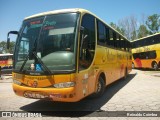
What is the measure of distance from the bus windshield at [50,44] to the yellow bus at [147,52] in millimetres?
18508

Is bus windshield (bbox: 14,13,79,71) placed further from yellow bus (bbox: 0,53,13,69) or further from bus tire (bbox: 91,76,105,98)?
yellow bus (bbox: 0,53,13,69)

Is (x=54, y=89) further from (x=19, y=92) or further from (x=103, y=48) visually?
(x=103, y=48)

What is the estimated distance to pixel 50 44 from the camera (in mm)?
6625

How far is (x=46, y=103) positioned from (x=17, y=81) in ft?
5.41

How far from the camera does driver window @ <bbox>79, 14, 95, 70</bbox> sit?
671 centimetres

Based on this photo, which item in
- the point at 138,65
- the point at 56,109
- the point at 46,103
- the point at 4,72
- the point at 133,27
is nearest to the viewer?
the point at 56,109

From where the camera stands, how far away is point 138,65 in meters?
28.4

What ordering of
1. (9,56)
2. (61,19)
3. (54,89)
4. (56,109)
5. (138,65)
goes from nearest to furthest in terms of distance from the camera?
(54,89) → (61,19) → (56,109) → (138,65) → (9,56)

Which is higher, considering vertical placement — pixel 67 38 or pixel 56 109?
pixel 67 38

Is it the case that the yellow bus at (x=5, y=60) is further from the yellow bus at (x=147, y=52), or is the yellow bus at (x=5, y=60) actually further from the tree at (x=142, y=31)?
the tree at (x=142, y=31)

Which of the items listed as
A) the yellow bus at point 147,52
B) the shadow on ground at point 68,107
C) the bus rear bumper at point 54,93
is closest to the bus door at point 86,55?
the bus rear bumper at point 54,93

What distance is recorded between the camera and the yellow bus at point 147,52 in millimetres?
23719

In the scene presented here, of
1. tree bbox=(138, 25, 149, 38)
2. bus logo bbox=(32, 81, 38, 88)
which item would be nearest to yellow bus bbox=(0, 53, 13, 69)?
tree bbox=(138, 25, 149, 38)

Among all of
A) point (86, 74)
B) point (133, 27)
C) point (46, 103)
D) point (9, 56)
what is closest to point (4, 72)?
point (9, 56)
